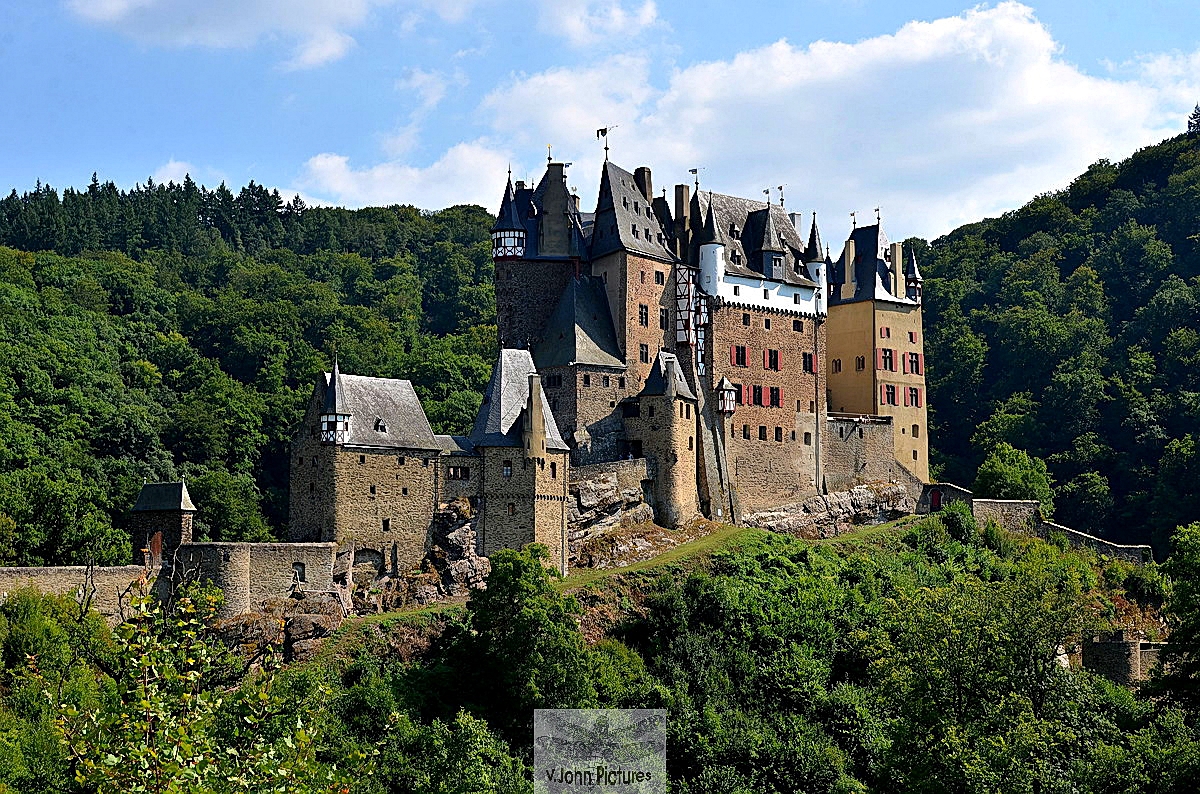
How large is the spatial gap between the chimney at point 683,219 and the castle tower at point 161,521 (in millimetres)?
Result: 25495

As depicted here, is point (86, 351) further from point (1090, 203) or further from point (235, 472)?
point (1090, 203)

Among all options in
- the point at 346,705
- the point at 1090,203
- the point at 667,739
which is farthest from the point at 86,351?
the point at 1090,203

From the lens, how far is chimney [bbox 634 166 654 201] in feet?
220

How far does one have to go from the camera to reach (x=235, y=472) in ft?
257

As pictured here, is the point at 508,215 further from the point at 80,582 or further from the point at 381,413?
the point at 80,582

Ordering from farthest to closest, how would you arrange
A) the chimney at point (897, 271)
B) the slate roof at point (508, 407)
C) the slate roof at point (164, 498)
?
the chimney at point (897, 271) < the slate roof at point (508, 407) < the slate roof at point (164, 498)

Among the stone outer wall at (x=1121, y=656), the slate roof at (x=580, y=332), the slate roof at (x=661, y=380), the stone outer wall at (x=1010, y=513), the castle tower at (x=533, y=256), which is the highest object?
the castle tower at (x=533, y=256)

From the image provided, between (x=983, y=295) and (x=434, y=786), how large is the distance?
2808 inches

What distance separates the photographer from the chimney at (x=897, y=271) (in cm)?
7275

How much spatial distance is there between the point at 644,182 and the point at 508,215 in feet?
24.5

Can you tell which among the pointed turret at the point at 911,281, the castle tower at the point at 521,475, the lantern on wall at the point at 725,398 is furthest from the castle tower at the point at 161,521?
the pointed turret at the point at 911,281

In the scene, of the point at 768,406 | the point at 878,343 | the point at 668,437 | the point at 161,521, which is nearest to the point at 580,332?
the point at 668,437

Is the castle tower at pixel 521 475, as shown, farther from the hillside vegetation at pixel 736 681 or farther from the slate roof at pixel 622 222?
the slate roof at pixel 622 222

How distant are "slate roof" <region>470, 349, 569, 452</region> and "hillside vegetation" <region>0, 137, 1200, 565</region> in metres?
15.1
